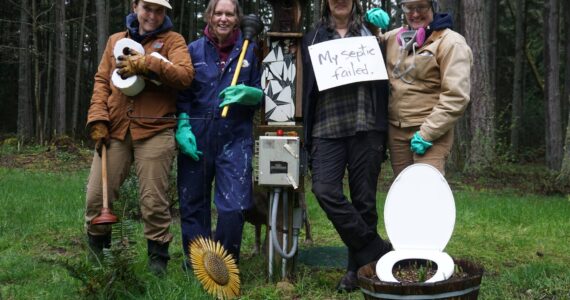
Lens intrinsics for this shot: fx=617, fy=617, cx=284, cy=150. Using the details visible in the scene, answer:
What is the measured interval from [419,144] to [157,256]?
76.1 inches

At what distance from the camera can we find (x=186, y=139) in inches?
163

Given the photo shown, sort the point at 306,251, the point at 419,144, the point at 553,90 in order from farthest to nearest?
the point at 553,90 < the point at 306,251 < the point at 419,144

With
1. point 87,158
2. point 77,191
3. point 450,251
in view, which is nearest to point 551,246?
point 450,251

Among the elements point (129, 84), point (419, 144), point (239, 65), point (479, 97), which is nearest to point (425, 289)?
point (419, 144)

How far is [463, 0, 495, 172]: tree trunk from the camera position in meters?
12.2

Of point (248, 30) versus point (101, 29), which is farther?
point (101, 29)

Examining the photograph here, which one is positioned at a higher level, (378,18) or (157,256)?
(378,18)

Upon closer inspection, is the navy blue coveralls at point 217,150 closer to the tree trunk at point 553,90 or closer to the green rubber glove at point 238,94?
the green rubber glove at point 238,94

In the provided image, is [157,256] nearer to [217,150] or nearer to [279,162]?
[217,150]

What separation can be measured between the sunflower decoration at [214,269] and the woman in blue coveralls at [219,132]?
32cm

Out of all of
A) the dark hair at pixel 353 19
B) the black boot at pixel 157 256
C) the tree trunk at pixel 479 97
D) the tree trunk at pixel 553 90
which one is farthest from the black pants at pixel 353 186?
the tree trunk at pixel 553 90

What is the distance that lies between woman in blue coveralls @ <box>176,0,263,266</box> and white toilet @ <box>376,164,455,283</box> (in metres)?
1.11

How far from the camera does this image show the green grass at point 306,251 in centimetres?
395

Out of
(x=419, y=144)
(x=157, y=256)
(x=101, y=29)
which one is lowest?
(x=157, y=256)
